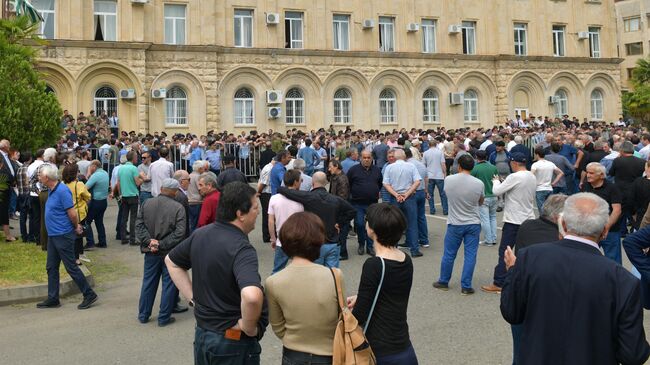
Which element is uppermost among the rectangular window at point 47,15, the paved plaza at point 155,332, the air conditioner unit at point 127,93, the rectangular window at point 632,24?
the rectangular window at point 632,24

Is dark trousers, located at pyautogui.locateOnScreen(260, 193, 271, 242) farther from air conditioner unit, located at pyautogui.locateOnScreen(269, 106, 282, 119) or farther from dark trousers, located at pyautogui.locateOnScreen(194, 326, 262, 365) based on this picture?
air conditioner unit, located at pyautogui.locateOnScreen(269, 106, 282, 119)

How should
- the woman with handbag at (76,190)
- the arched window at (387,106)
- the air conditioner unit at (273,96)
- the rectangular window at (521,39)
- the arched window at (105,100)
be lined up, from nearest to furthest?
1. the woman with handbag at (76,190)
2. the arched window at (105,100)
3. the air conditioner unit at (273,96)
4. the arched window at (387,106)
5. the rectangular window at (521,39)

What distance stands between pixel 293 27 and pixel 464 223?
27.0m

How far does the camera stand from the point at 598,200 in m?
3.81

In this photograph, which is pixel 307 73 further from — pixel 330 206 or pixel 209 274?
pixel 209 274

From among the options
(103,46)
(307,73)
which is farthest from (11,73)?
(307,73)

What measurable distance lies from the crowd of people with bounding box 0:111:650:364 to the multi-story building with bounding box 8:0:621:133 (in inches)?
602

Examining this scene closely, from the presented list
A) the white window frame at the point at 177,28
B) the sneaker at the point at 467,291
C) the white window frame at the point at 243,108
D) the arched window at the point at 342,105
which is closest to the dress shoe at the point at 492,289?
the sneaker at the point at 467,291

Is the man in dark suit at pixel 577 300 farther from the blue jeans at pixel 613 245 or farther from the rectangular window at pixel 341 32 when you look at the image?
the rectangular window at pixel 341 32

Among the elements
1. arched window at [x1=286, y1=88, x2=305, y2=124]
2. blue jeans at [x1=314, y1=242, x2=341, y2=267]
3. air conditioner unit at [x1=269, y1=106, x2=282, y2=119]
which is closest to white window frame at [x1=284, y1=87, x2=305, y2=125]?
arched window at [x1=286, y1=88, x2=305, y2=124]

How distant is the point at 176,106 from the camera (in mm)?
31734

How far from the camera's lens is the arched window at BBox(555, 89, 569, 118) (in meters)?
39.6

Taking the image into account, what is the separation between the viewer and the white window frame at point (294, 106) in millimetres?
34000

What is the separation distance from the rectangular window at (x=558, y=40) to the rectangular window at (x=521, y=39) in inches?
94.1
